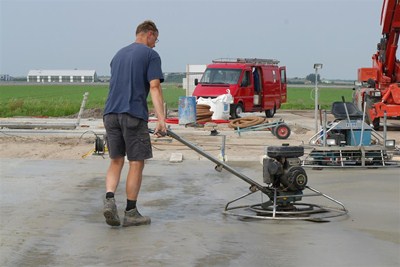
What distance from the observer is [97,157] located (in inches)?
614

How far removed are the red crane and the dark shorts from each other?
59.5 feet

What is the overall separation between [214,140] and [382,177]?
29.8 feet

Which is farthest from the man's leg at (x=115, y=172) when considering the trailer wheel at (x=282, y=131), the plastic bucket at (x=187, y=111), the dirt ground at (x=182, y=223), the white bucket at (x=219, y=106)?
the white bucket at (x=219, y=106)

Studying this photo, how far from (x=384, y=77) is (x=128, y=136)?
20337mm

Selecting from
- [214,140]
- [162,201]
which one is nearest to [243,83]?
[214,140]

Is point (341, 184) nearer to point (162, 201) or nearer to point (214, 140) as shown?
point (162, 201)

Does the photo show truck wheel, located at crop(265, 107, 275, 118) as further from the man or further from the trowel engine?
the man

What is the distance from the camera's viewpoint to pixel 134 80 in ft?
28.3

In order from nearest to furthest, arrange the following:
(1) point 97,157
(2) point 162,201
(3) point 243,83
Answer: (2) point 162,201 → (1) point 97,157 → (3) point 243,83

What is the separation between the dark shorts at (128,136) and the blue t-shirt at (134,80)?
0.07 metres

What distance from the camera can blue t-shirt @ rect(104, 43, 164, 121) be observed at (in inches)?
338

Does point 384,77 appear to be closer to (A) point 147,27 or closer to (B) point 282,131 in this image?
(B) point 282,131

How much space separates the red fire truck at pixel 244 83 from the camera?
32.5 meters

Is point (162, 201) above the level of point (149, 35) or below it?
below
